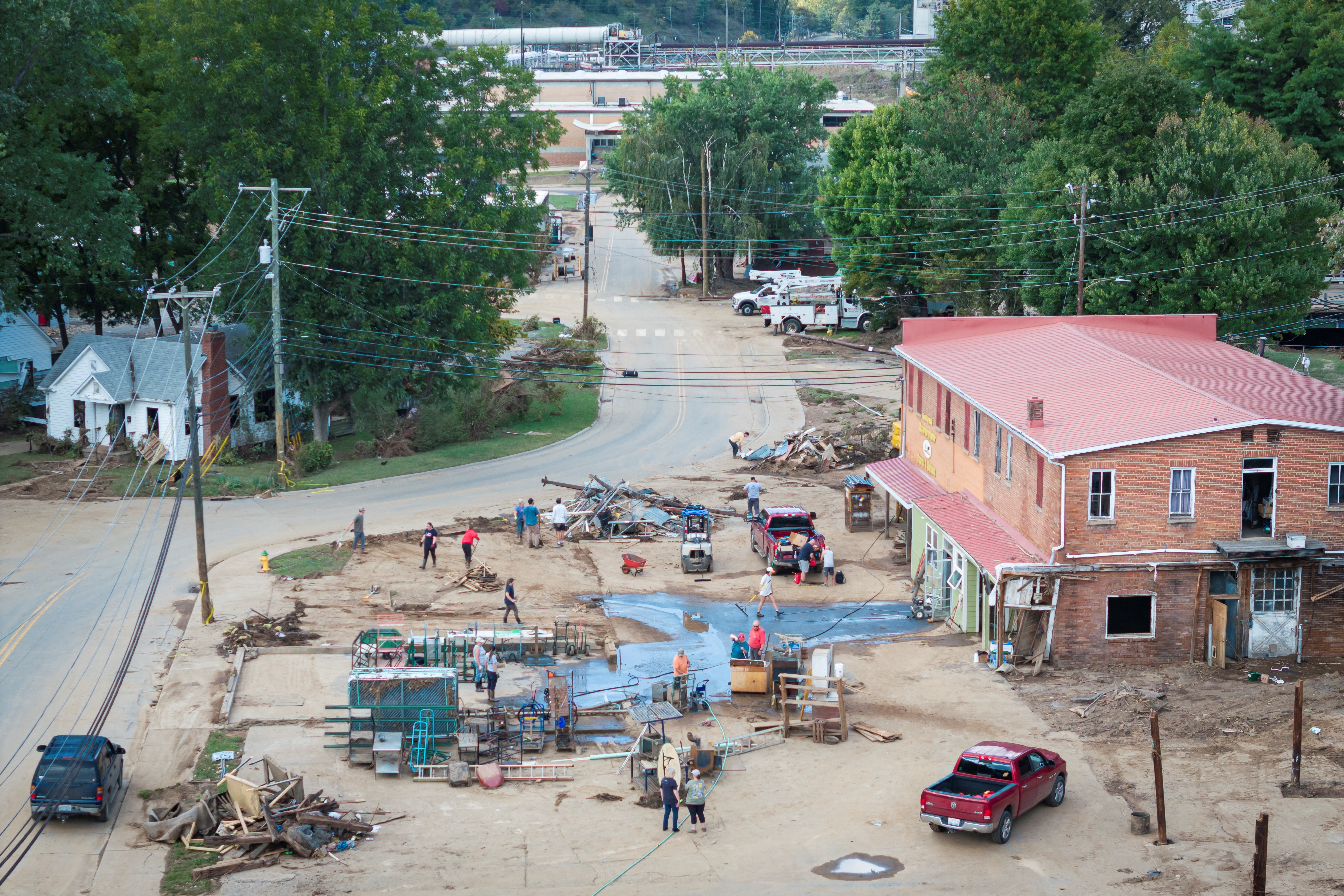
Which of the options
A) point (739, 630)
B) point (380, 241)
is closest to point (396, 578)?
point (739, 630)

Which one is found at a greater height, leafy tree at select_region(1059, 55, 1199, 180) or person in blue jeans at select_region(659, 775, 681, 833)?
leafy tree at select_region(1059, 55, 1199, 180)

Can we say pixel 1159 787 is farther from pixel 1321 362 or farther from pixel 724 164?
pixel 724 164

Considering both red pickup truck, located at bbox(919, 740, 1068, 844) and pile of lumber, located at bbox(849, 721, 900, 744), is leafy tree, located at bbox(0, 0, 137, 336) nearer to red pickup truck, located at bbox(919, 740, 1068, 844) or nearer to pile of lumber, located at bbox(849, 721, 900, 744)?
pile of lumber, located at bbox(849, 721, 900, 744)

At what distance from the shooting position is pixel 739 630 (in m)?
35.5

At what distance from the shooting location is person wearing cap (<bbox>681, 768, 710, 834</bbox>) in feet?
78.1

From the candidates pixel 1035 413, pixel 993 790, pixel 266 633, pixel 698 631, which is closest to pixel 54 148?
pixel 266 633

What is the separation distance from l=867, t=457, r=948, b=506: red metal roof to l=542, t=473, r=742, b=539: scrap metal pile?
18.0ft

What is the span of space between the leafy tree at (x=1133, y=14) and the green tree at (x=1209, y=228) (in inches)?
2409

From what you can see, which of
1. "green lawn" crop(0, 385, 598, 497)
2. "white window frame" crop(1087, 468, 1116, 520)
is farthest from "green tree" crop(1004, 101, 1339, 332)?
"white window frame" crop(1087, 468, 1116, 520)

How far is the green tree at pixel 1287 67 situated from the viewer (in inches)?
2832

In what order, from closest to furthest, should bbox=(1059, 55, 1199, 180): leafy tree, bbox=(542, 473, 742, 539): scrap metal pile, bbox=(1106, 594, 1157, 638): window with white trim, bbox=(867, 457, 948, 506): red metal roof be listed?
bbox=(1106, 594, 1157, 638): window with white trim → bbox=(867, 457, 948, 506): red metal roof → bbox=(542, 473, 742, 539): scrap metal pile → bbox=(1059, 55, 1199, 180): leafy tree

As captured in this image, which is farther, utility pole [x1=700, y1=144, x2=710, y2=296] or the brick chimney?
utility pole [x1=700, y1=144, x2=710, y2=296]

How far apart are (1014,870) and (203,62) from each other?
→ 152 ft

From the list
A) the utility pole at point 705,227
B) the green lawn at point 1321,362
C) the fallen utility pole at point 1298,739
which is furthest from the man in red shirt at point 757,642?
the utility pole at point 705,227
